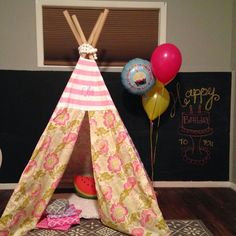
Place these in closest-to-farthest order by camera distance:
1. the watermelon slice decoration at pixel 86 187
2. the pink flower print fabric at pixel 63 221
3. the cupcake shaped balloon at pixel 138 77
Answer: the pink flower print fabric at pixel 63 221, the cupcake shaped balloon at pixel 138 77, the watermelon slice decoration at pixel 86 187

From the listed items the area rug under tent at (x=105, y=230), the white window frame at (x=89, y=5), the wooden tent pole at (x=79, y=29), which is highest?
the white window frame at (x=89, y=5)

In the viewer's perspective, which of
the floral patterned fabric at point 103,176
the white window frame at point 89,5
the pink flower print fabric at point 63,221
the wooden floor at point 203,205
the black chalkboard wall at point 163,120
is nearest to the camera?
the floral patterned fabric at point 103,176

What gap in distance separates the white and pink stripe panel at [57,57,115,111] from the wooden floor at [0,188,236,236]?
1275mm

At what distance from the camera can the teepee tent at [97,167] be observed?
2240 millimetres

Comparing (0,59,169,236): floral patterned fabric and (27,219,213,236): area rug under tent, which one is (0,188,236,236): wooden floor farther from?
(0,59,169,236): floral patterned fabric

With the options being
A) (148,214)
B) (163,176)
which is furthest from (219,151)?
(148,214)

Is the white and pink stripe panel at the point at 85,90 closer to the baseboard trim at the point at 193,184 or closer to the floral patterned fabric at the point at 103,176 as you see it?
the floral patterned fabric at the point at 103,176

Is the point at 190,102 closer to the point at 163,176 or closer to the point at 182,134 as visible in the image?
the point at 182,134

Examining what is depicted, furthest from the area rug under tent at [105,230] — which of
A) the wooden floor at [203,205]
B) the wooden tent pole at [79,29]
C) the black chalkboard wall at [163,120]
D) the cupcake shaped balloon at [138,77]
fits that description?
the wooden tent pole at [79,29]

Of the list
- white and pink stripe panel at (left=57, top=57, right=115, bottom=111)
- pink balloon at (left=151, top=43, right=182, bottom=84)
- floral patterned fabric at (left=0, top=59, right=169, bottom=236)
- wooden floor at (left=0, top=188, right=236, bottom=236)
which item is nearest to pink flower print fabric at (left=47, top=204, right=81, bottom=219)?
floral patterned fabric at (left=0, top=59, right=169, bottom=236)

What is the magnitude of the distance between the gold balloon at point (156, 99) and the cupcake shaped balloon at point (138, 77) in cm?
14

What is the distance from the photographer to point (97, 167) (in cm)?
228

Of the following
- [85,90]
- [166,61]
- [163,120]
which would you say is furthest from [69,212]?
[166,61]

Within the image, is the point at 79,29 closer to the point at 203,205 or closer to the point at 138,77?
the point at 138,77
